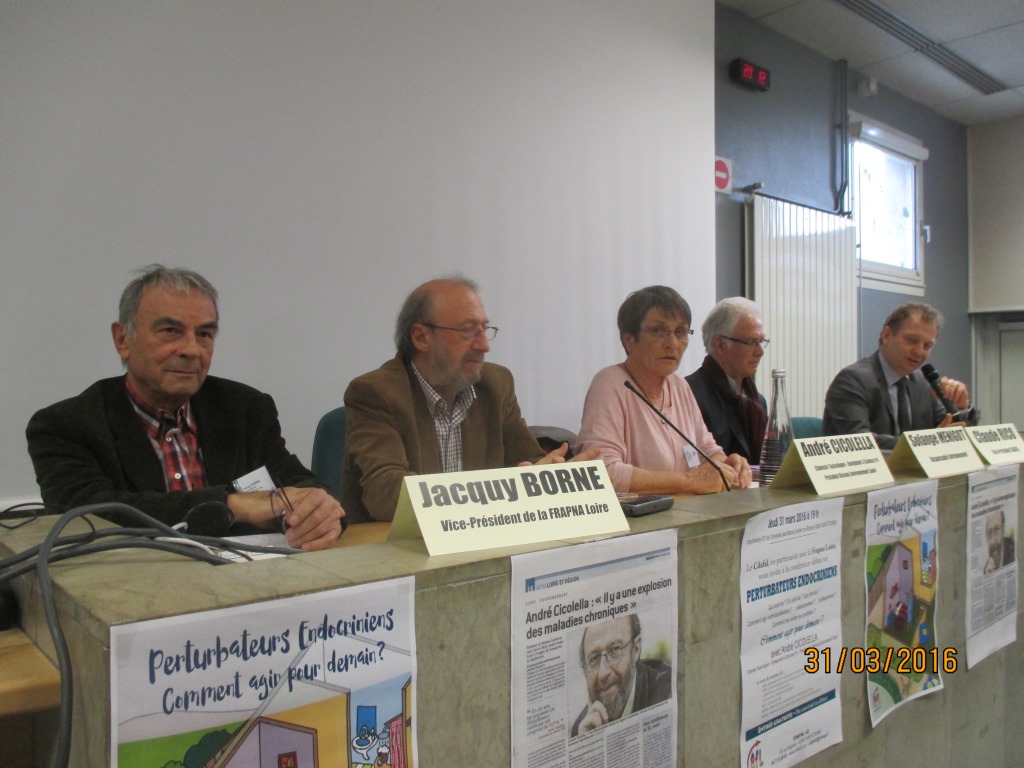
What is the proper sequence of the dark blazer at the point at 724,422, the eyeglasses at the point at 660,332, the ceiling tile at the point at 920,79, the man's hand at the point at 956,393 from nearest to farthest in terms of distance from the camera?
1. the eyeglasses at the point at 660,332
2. the dark blazer at the point at 724,422
3. the man's hand at the point at 956,393
4. the ceiling tile at the point at 920,79

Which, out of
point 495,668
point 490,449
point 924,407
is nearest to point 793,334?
point 924,407

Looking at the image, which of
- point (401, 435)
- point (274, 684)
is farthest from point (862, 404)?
point (274, 684)

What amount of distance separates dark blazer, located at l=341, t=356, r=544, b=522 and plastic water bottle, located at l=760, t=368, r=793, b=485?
23.2 inches

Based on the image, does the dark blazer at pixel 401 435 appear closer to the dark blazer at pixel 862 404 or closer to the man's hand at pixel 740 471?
the man's hand at pixel 740 471

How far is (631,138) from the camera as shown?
306 cm

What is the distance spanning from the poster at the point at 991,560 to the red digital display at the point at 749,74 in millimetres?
2774

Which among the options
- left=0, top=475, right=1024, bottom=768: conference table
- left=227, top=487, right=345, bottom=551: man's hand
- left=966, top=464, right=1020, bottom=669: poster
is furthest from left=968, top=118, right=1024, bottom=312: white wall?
left=227, top=487, right=345, bottom=551: man's hand

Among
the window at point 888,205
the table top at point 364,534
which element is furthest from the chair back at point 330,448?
the window at point 888,205

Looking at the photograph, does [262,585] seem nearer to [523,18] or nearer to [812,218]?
[523,18]

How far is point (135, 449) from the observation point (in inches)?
53.4

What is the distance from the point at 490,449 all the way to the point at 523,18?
181 cm

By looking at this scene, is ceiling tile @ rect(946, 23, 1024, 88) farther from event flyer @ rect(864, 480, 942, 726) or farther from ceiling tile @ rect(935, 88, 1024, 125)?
event flyer @ rect(864, 480, 942, 726)

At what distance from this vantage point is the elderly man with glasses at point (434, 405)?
4.96 feet

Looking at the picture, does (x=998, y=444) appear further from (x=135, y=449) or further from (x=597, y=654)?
(x=135, y=449)
